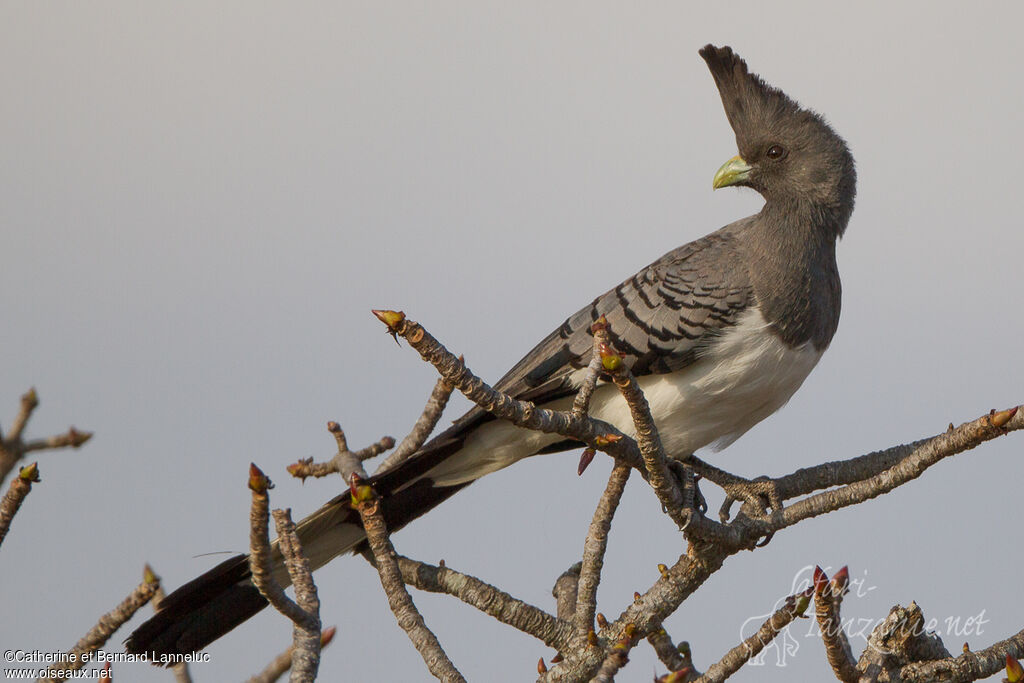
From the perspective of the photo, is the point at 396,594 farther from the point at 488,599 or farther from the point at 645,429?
the point at 645,429

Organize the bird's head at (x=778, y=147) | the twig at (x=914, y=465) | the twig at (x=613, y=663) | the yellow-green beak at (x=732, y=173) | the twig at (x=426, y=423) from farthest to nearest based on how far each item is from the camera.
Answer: the yellow-green beak at (x=732, y=173) < the bird's head at (x=778, y=147) < the twig at (x=426, y=423) < the twig at (x=914, y=465) < the twig at (x=613, y=663)

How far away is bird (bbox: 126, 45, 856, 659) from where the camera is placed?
250 inches

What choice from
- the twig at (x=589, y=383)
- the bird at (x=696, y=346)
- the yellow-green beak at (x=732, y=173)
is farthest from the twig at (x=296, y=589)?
the yellow-green beak at (x=732, y=173)

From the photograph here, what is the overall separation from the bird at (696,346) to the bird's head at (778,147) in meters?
0.01

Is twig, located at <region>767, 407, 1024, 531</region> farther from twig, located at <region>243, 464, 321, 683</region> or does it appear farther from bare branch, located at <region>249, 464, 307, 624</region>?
bare branch, located at <region>249, 464, 307, 624</region>

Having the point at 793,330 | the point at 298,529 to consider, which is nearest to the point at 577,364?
the point at 793,330

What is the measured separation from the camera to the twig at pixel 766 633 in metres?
3.82

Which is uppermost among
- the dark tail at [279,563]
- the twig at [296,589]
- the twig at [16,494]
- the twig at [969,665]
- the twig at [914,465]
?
the dark tail at [279,563]

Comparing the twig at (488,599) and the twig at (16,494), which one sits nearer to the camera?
the twig at (16,494)

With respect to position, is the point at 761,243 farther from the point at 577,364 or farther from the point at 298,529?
the point at 298,529

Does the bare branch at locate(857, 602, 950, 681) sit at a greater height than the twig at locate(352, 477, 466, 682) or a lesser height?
lesser

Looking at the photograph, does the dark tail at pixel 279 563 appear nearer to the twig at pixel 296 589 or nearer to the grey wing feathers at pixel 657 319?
the grey wing feathers at pixel 657 319

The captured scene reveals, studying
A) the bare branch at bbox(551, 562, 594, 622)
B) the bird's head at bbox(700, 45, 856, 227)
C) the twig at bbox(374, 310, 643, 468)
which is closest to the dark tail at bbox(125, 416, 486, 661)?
the bare branch at bbox(551, 562, 594, 622)

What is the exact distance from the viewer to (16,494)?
10.7ft
